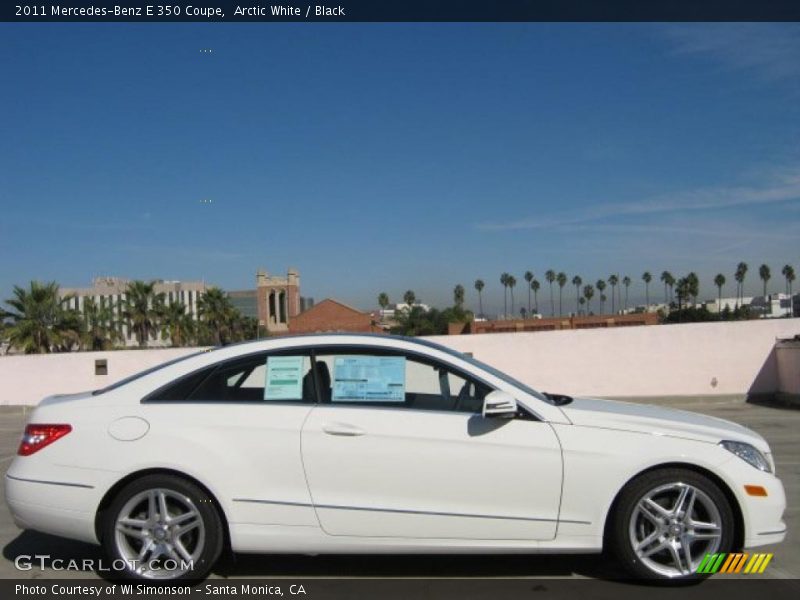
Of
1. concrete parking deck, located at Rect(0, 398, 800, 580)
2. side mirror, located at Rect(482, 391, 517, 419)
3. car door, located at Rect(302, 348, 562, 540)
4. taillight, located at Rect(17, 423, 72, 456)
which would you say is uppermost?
side mirror, located at Rect(482, 391, 517, 419)

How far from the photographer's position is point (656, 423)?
4.58 meters

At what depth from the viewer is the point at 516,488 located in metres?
4.38

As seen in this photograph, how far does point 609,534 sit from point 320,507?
1.71m

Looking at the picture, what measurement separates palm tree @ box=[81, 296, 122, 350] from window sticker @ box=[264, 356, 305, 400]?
34787 mm

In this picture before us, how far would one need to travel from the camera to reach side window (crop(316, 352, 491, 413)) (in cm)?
466

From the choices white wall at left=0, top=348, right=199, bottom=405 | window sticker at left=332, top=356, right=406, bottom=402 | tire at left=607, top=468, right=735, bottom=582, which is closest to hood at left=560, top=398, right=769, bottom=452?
tire at left=607, top=468, right=735, bottom=582

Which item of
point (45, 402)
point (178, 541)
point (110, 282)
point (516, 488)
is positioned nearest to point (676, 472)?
point (516, 488)

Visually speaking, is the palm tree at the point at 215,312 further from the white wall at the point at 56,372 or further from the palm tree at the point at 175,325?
the white wall at the point at 56,372

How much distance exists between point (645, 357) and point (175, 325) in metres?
41.1

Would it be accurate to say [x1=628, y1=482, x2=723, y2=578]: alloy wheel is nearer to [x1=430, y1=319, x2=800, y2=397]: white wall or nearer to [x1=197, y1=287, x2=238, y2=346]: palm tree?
[x1=430, y1=319, x2=800, y2=397]: white wall

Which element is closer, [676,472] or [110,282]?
[676,472]

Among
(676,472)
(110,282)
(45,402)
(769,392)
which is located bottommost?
(769,392)

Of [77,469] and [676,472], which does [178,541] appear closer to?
[77,469]

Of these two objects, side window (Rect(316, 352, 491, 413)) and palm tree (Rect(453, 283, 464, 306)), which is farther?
palm tree (Rect(453, 283, 464, 306))
